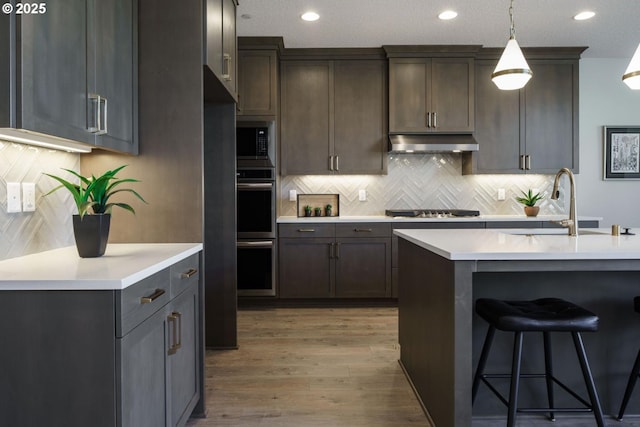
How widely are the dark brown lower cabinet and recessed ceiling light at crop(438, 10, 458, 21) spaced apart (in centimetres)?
196

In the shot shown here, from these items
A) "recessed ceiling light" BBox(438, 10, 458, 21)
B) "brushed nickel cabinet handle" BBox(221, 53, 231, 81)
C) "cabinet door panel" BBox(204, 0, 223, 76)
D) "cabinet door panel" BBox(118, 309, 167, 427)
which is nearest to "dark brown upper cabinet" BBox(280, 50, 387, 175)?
"recessed ceiling light" BBox(438, 10, 458, 21)

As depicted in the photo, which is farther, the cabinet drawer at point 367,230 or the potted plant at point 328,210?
the potted plant at point 328,210

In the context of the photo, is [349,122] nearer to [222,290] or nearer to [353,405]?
[222,290]

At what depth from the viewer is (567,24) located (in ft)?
13.4

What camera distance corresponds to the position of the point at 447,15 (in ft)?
12.5

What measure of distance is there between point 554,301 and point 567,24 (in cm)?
311

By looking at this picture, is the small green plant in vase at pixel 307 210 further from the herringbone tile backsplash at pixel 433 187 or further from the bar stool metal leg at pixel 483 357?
the bar stool metal leg at pixel 483 357

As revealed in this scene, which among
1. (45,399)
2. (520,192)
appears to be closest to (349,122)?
(520,192)

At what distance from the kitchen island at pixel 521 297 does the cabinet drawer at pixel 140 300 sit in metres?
1.13

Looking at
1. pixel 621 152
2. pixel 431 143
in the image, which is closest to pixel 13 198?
pixel 431 143

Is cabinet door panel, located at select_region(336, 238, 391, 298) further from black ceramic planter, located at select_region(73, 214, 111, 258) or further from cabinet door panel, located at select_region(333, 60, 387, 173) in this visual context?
black ceramic planter, located at select_region(73, 214, 111, 258)

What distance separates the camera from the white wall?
5.04m

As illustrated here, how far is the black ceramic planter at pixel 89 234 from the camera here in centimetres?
176

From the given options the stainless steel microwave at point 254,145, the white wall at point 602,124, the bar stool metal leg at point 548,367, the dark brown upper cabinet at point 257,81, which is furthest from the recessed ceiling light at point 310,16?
the white wall at point 602,124
